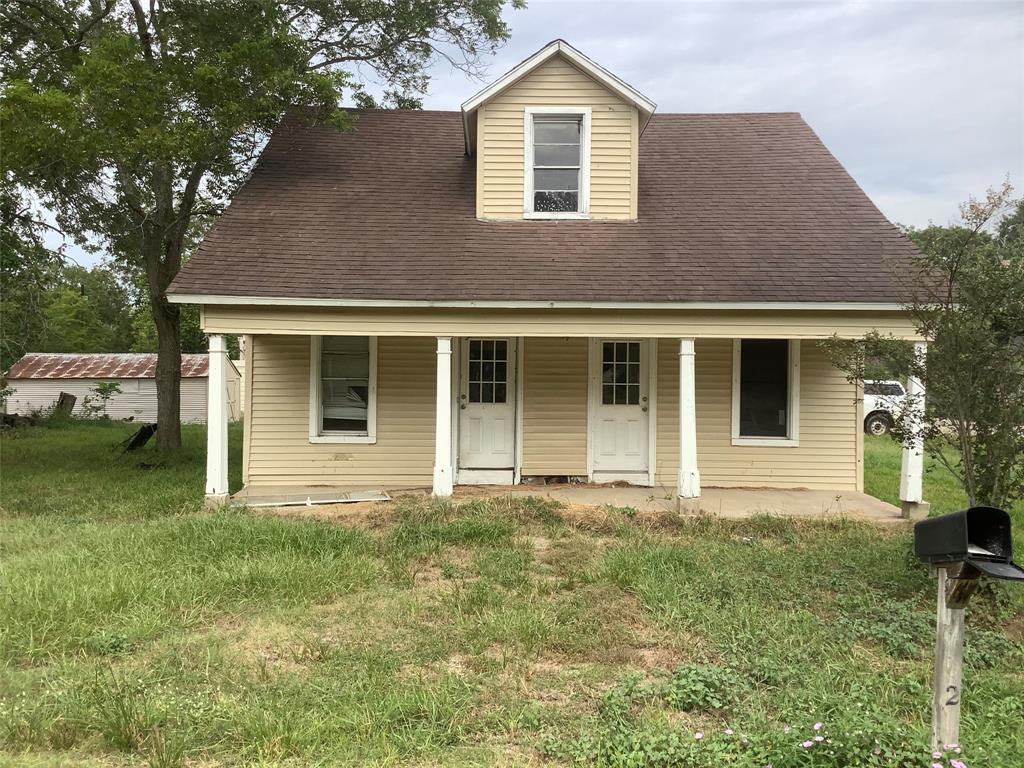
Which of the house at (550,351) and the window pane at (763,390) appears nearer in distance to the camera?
the house at (550,351)

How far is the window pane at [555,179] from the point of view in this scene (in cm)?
936

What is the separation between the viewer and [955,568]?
252cm

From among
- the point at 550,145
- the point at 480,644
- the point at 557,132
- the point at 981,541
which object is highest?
the point at 557,132

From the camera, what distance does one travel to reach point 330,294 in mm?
7773

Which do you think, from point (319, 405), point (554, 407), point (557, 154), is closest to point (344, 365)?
point (319, 405)

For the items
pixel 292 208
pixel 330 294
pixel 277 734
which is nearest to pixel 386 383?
pixel 330 294

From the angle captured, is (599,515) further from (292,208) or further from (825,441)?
(292,208)

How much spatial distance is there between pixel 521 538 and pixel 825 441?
505cm

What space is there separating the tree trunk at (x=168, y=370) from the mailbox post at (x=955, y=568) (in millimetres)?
12574

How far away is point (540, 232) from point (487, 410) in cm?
262

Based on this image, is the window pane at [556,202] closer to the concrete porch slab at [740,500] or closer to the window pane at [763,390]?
the window pane at [763,390]

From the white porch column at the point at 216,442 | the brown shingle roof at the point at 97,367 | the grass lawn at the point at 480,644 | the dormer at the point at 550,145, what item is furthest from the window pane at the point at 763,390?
the brown shingle roof at the point at 97,367

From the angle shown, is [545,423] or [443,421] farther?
[545,423]

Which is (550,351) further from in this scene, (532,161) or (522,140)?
(522,140)
